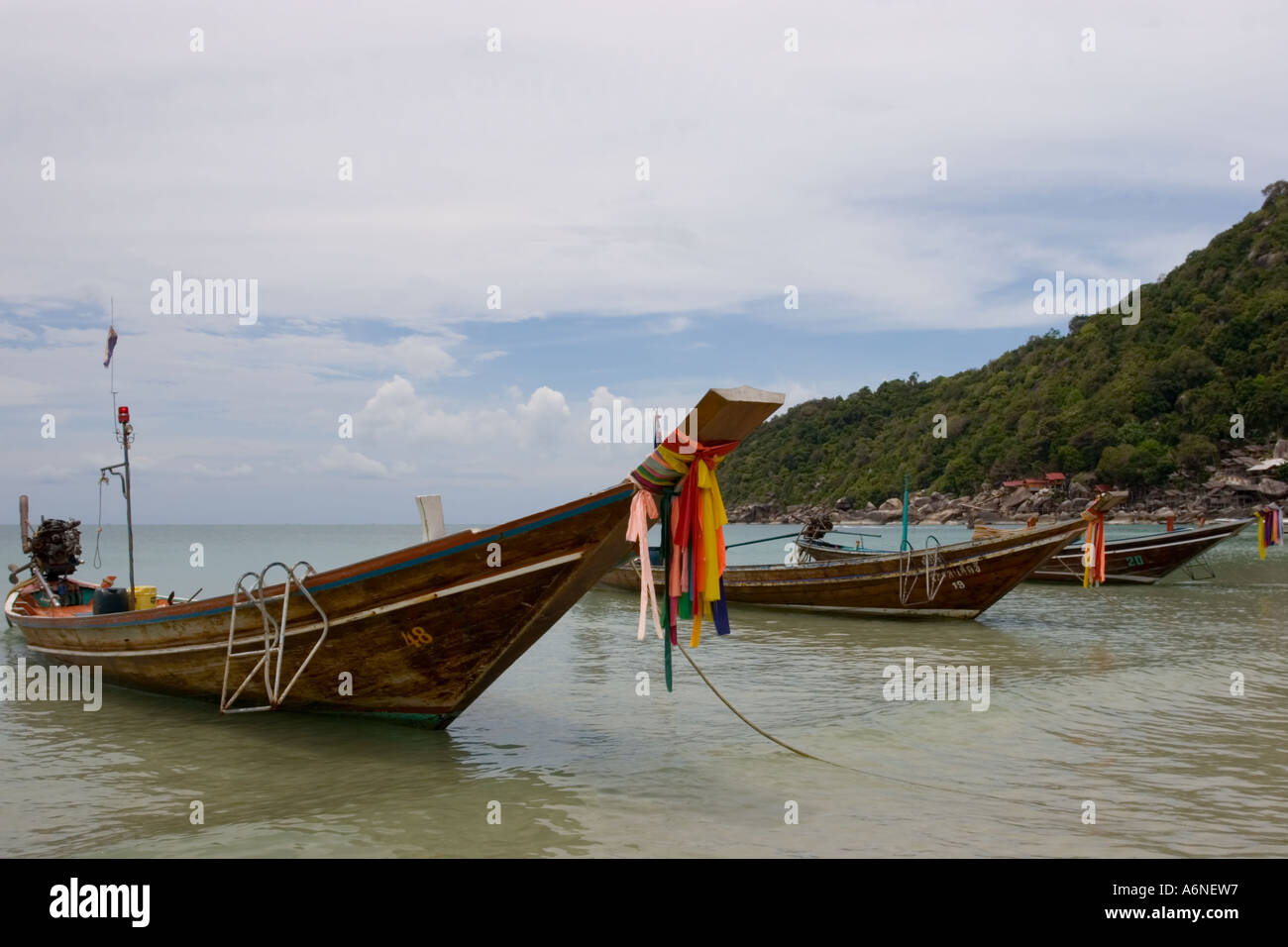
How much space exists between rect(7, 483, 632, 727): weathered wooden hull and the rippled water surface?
514mm

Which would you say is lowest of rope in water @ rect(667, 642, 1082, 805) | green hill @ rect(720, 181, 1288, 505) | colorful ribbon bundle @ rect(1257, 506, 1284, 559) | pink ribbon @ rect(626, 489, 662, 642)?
rope in water @ rect(667, 642, 1082, 805)

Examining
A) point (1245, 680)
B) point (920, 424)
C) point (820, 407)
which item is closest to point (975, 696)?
point (1245, 680)

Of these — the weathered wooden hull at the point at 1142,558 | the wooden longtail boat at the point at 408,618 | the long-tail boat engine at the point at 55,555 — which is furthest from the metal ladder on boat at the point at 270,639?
the weathered wooden hull at the point at 1142,558

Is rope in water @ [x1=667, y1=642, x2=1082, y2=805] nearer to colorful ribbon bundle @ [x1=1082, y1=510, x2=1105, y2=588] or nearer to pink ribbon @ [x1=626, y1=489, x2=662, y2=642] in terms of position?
pink ribbon @ [x1=626, y1=489, x2=662, y2=642]

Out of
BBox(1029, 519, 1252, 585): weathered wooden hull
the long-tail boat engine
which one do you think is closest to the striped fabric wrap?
the long-tail boat engine

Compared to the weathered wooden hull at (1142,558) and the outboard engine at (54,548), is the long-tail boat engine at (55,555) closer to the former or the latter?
the outboard engine at (54,548)

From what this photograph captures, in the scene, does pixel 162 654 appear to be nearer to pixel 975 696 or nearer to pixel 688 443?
pixel 688 443

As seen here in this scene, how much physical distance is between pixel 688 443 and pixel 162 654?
22.1 ft

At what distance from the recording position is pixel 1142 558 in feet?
83.0

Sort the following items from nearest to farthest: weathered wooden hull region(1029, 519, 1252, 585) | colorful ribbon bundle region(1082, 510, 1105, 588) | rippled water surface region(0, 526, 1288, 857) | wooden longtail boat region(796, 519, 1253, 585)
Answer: rippled water surface region(0, 526, 1288, 857), colorful ribbon bundle region(1082, 510, 1105, 588), wooden longtail boat region(796, 519, 1253, 585), weathered wooden hull region(1029, 519, 1252, 585)

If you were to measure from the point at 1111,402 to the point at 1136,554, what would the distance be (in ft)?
187

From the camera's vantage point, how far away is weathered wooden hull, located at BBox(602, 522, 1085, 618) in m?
16.5

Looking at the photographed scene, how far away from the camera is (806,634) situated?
16328 millimetres

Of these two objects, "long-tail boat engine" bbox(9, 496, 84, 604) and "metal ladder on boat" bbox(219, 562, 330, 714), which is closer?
"metal ladder on boat" bbox(219, 562, 330, 714)
